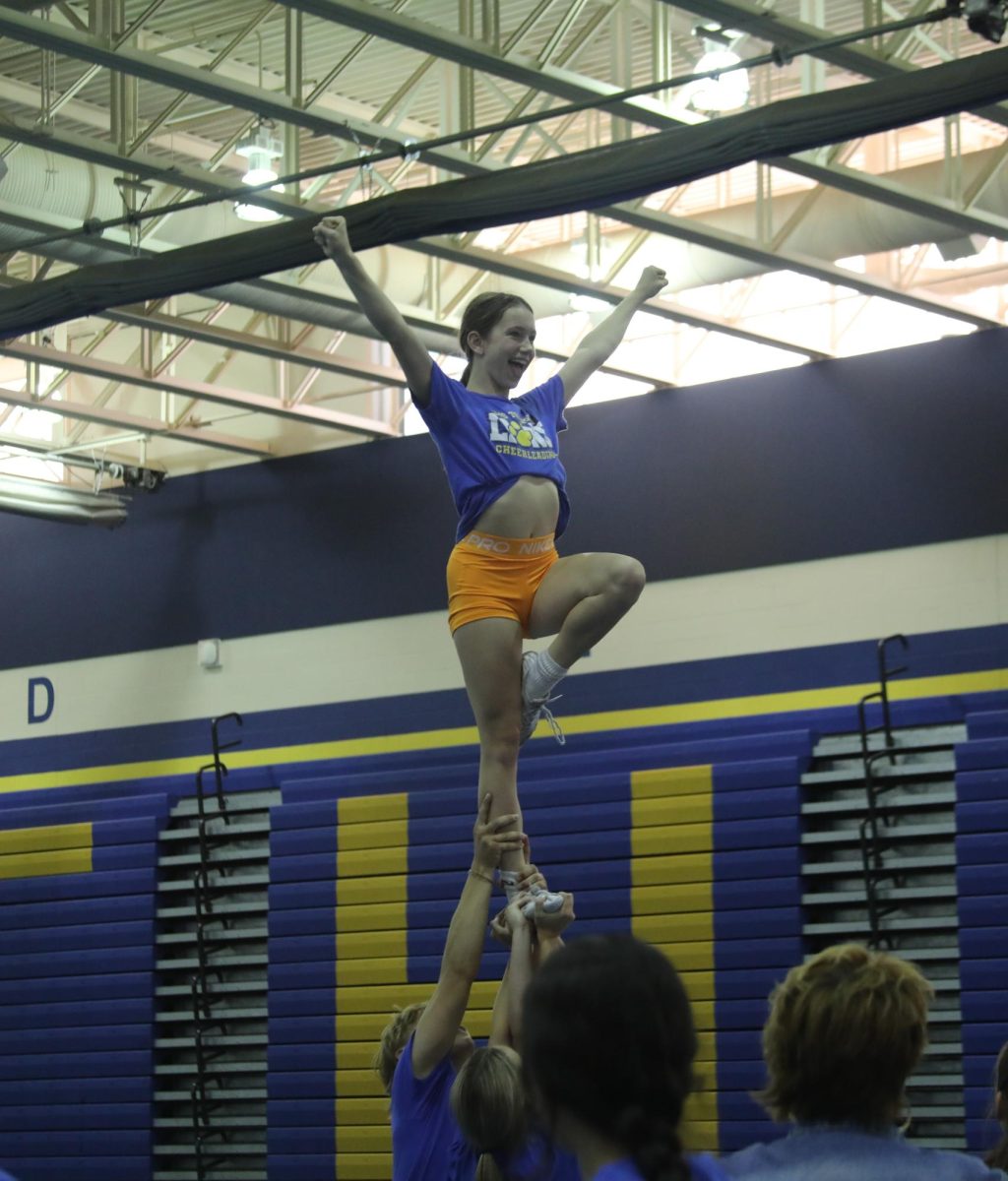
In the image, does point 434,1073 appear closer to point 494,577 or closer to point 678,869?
point 494,577

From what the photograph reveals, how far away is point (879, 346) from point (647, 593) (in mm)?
2088

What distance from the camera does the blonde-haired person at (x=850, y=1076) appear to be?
2.12m

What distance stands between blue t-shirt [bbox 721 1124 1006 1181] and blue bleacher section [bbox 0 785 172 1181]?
1099 centimetres

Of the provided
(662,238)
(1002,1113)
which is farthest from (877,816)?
(1002,1113)

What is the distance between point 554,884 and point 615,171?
5757 mm

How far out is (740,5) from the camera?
8078 millimetres

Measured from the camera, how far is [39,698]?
1432 cm

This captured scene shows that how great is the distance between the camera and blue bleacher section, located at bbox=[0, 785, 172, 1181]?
1261 centimetres

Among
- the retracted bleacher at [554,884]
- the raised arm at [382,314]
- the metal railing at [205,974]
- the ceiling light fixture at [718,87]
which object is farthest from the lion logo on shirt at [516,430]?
the metal railing at [205,974]

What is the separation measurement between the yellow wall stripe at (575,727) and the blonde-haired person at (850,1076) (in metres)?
8.45

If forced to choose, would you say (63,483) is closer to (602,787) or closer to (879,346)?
(602,787)

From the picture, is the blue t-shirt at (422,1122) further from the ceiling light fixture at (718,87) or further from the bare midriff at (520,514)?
the ceiling light fixture at (718,87)

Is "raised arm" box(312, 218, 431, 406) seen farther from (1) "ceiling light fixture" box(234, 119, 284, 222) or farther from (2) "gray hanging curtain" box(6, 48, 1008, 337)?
(1) "ceiling light fixture" box(234, 119, 284, 222)

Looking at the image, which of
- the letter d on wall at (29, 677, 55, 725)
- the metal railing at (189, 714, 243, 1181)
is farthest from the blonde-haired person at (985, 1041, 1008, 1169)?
the letter d on wall at (29, 677, 55, 725)
